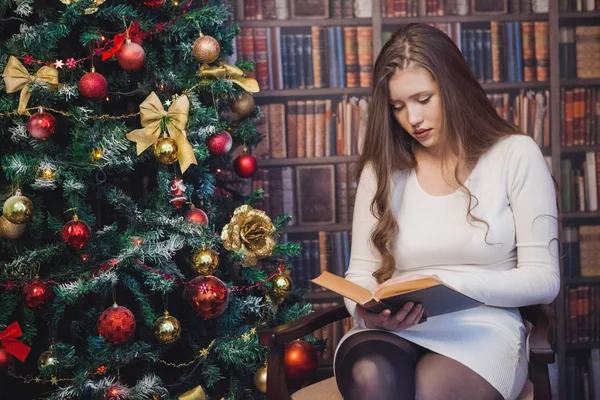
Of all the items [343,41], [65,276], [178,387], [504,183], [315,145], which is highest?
[343,41]

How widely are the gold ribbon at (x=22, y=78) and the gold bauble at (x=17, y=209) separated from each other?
24 centimetres

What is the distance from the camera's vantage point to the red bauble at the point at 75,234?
1913mm

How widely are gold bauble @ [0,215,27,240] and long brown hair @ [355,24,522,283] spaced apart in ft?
3.14

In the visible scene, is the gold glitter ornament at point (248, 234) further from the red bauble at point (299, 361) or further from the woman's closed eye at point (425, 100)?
the woman's closed eye at point (425, 100)

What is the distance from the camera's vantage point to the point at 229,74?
2148 mm

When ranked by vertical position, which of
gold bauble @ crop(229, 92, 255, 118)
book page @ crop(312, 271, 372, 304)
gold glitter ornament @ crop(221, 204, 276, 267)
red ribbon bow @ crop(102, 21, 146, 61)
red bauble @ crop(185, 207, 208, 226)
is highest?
red ribbon bow @ crop(102, 21, 146, 61)

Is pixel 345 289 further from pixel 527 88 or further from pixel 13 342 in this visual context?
pixel 527 88

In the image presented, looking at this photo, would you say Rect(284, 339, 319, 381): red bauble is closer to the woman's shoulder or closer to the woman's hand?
the woman's hand

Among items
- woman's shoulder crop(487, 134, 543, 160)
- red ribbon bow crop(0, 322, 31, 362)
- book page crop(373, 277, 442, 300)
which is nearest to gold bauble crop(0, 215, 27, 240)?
red ribbon bow crop(0, 322, 31, 362)

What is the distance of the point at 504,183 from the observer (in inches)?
71.0

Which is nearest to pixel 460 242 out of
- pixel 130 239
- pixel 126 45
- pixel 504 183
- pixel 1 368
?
pixel 504 183

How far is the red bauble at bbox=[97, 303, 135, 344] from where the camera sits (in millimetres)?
1925

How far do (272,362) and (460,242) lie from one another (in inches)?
21.1

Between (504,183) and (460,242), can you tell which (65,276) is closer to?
(460,242)
